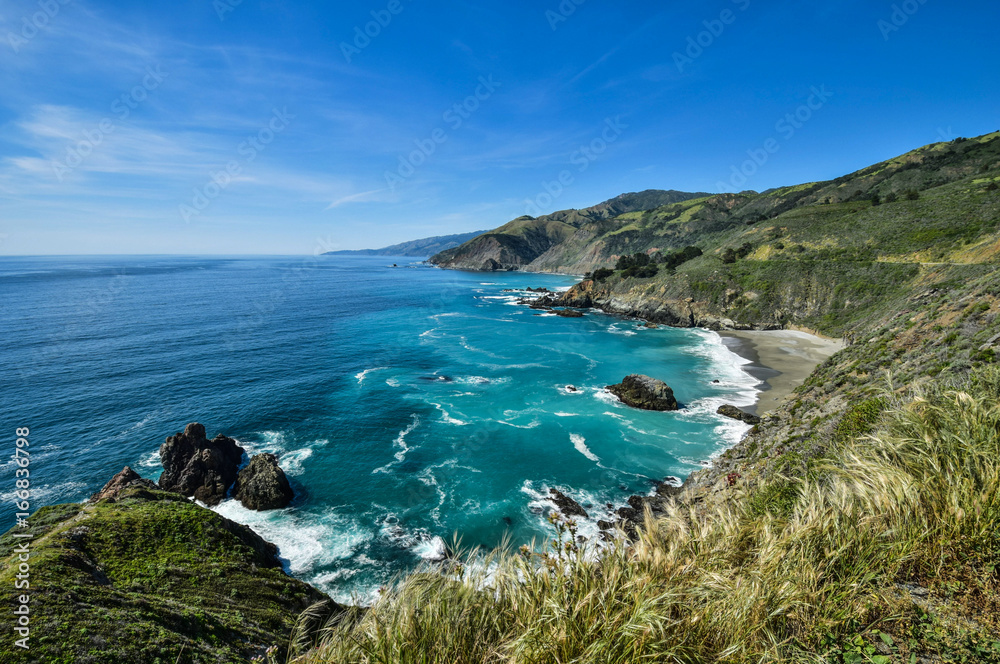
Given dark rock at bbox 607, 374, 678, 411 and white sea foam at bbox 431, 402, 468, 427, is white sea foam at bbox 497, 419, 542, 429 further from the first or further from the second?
dark rock at bbox 607, 374, 678, 411

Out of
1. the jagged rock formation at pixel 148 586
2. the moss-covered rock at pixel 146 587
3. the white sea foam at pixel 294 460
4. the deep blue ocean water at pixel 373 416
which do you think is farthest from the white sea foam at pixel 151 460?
the moss-covered rock at pixel 146 587

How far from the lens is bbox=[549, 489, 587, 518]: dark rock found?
66.6ft

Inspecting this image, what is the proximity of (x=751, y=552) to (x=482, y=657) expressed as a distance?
11.3 ft

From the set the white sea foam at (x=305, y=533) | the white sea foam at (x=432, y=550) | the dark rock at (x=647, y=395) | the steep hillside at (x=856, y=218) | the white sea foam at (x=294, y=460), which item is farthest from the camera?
the steep hillside at (x=856, y=218)

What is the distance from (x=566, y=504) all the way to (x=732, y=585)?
1810 cm

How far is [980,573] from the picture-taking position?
393 centimetres

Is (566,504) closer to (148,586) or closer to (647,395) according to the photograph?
(647,395)

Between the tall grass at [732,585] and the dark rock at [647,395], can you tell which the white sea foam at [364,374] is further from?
the tall grass at [732,585]

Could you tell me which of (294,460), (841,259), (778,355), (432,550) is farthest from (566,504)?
(841,259)

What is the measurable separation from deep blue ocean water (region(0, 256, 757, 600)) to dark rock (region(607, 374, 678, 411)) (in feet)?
3.71

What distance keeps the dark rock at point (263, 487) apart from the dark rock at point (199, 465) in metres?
1.21

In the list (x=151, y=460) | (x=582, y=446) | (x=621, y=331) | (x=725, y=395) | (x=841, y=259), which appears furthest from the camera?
(x=621, y=331)

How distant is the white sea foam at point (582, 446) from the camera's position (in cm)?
2553

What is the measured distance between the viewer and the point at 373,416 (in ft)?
104
